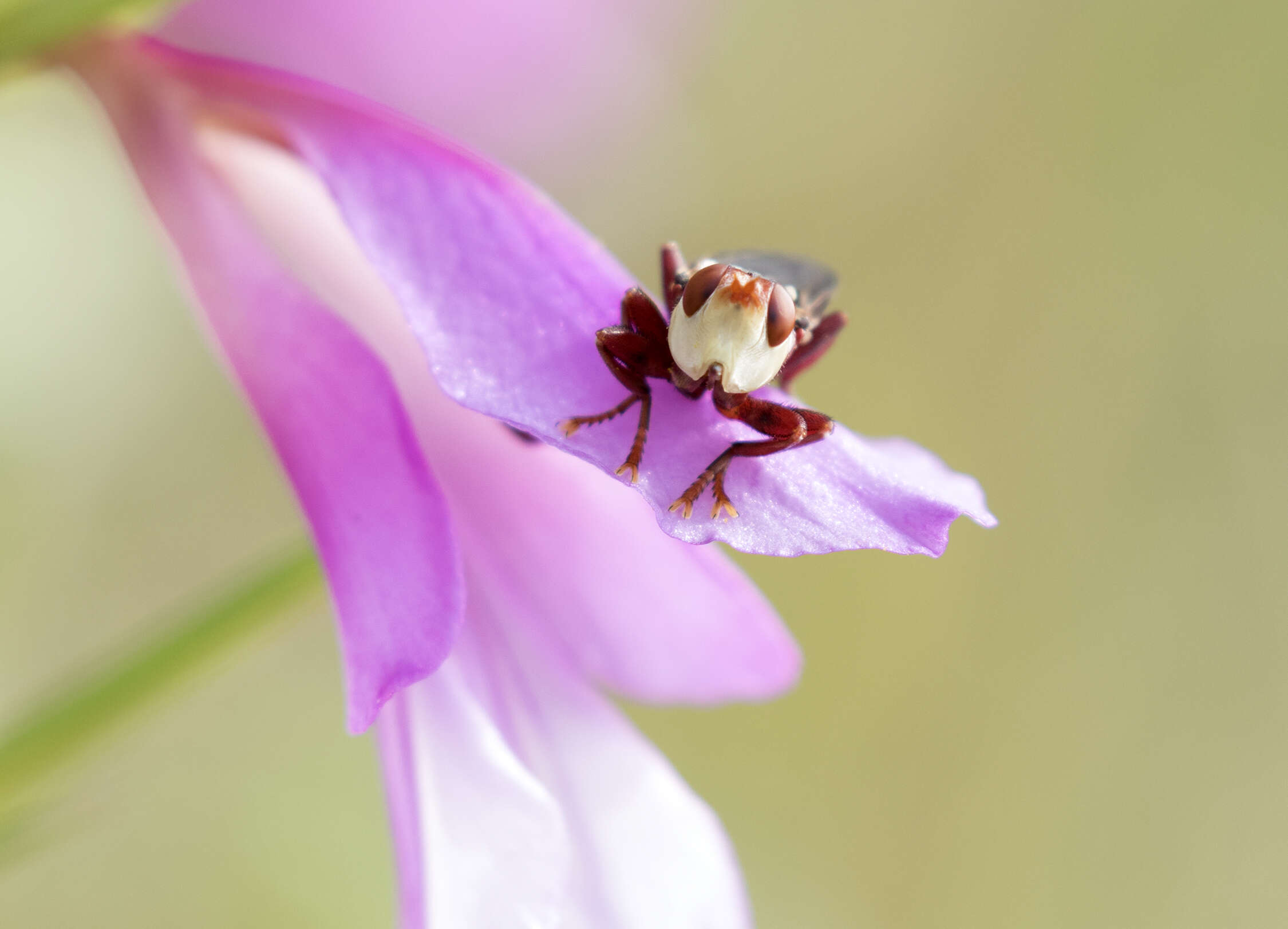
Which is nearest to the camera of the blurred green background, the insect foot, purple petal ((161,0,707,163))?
the insect foot

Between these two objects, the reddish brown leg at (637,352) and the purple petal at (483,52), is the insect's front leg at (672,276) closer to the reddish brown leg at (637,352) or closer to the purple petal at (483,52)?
the reddish brown leg at (637,352)

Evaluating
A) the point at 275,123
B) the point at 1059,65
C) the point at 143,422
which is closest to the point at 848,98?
the point at 1059,65

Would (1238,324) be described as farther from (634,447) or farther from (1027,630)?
(634,447)

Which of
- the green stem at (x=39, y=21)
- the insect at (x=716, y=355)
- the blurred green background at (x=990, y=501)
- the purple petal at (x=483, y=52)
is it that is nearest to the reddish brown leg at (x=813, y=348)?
the insect at (x=716, y=355)

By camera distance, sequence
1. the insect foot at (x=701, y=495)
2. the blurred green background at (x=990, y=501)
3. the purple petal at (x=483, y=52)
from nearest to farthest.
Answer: the insect foot at (x=701, y=495)
the purple petal at (x=483, y=52)
the blurred green background at (x=990, y=501)

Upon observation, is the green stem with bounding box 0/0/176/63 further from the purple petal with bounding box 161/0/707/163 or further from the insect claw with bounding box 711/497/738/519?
the purple petal with bounding box 161/0/707/163

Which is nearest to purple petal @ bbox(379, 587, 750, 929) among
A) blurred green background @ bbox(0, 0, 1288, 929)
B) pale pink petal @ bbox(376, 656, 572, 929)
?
pale pink petal @ bbox(376, 656, 572, 929)
